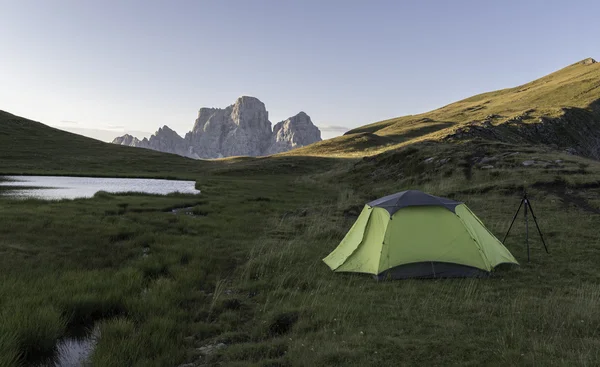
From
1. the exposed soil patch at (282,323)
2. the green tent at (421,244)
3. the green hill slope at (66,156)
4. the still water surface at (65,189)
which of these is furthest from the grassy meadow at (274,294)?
the green hill slope at (66,156)

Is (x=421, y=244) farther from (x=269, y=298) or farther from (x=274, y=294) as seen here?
(x=269, y=298)

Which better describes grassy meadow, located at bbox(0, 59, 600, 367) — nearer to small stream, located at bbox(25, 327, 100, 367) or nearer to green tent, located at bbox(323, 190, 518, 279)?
small stream, located at bbox(25, 327, 100, 367)

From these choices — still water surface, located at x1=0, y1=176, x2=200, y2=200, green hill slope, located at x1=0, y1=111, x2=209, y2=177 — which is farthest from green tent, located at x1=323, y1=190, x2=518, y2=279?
green hill slope, located at x1=0, y1=111, x2=209, y2=177

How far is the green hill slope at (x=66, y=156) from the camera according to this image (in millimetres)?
78812

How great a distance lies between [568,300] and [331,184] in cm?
4161

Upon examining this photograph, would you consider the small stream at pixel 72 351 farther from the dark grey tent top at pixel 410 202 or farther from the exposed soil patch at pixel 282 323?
the dark grey tent top at pixel 410 202

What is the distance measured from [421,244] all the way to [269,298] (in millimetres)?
5588

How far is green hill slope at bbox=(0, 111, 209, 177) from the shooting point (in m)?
78.8

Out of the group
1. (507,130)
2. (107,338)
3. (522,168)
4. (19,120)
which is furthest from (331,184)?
(19,120)

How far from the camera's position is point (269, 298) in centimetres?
1062

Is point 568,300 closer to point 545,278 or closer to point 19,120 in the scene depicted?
point 545,278

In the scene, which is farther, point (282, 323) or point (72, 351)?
point (282, 323)

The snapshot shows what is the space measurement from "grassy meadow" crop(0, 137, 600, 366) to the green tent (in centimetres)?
63

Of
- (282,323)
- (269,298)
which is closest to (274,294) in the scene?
(269,298)
